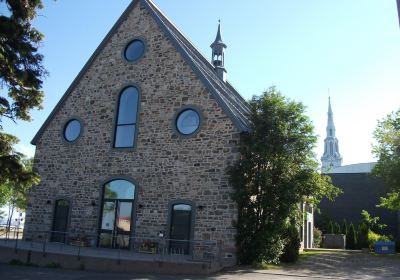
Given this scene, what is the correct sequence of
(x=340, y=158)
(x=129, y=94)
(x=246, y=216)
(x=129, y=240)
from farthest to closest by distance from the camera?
1. (x=340, y=158)
2. (x=129, y=94)
3. (x=129, y=240)
4. (x=246, y=216)

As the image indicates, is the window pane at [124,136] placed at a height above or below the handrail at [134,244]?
above

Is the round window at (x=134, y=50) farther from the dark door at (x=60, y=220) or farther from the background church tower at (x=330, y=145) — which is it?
the background church tower at (x=330, y=145)

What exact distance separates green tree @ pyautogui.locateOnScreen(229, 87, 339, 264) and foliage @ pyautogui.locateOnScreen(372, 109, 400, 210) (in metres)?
10.5

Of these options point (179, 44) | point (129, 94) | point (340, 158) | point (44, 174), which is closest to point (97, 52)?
point (129, 94)

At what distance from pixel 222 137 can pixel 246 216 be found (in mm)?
3354

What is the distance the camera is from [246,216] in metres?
16.4

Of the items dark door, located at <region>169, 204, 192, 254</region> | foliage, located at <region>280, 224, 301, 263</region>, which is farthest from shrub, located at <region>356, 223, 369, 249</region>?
dark door, located at <region>169, 204, 192, 254</region>

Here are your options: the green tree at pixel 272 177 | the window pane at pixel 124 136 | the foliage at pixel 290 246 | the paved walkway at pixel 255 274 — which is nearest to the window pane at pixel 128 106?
the window pane at pixel 124 136

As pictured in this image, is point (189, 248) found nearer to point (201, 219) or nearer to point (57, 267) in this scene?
point (201, 219)

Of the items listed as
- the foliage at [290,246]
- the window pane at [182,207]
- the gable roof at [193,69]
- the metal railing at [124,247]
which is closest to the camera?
the metal railing at [124,247]

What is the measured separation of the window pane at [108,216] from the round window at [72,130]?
4.19 metres

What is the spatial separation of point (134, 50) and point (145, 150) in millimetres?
5426

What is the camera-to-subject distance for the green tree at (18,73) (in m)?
13.3

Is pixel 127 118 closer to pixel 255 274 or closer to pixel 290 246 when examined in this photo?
pixel 290 246
